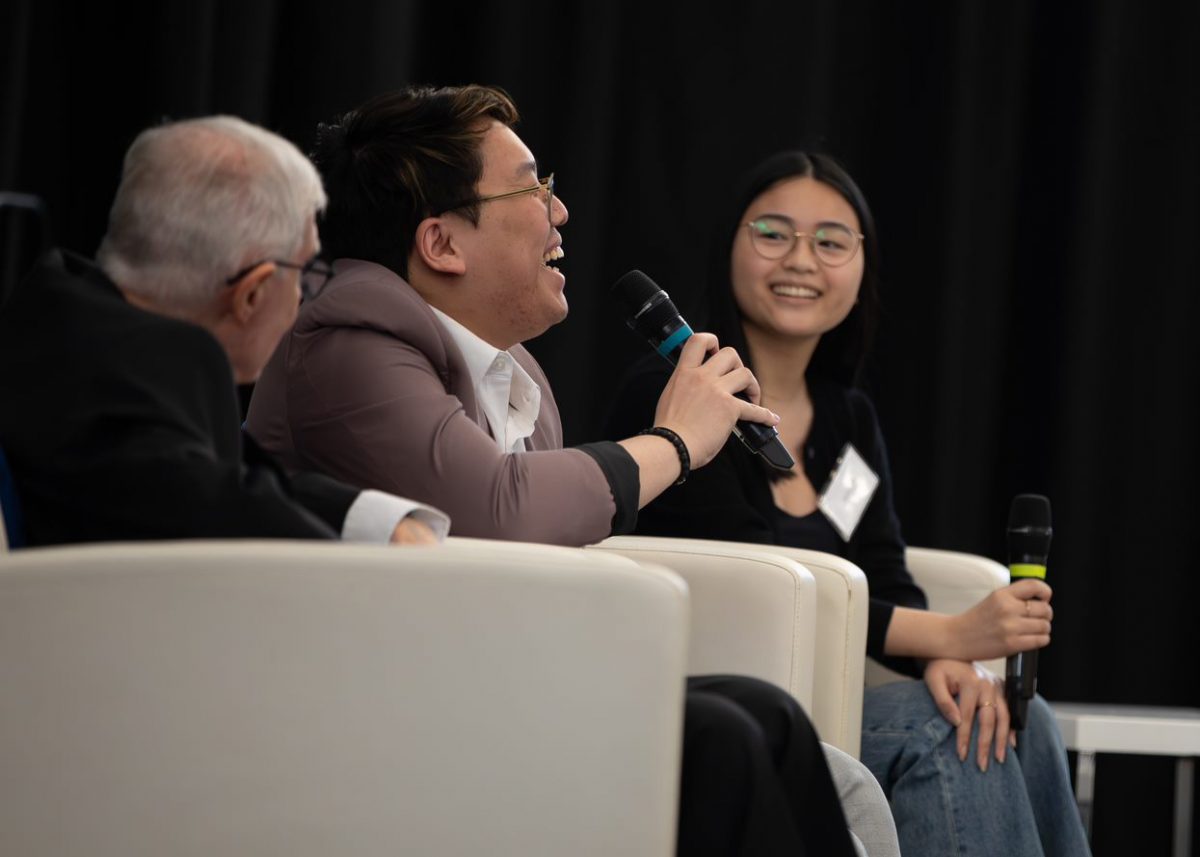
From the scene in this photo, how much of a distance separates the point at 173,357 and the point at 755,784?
0.58 meters

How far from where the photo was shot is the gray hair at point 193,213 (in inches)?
51.1

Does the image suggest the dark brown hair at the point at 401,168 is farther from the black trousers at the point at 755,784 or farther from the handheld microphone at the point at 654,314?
the black trousers at the point at 755,784

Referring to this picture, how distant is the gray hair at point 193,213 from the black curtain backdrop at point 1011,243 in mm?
1989

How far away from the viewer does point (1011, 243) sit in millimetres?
3568

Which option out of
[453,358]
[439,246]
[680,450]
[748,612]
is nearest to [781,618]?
[748,612]

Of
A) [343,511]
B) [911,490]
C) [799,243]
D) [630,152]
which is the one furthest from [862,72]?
[343,511]

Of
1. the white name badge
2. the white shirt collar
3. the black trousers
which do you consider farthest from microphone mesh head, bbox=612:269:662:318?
the black trousers

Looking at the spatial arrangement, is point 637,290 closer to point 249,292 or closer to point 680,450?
point 680,450

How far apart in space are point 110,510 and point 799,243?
4.90 ft

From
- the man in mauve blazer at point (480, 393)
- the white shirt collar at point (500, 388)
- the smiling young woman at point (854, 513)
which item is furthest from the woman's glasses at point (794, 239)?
the white shirt collar at point (500, 388)

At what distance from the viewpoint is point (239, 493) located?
120 cm

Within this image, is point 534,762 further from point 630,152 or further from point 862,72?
point 862,72

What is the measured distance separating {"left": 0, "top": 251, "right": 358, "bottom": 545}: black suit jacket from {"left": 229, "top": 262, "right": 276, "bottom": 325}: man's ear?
10cm

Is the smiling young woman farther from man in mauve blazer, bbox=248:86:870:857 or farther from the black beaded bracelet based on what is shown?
the black beaded bracelet
